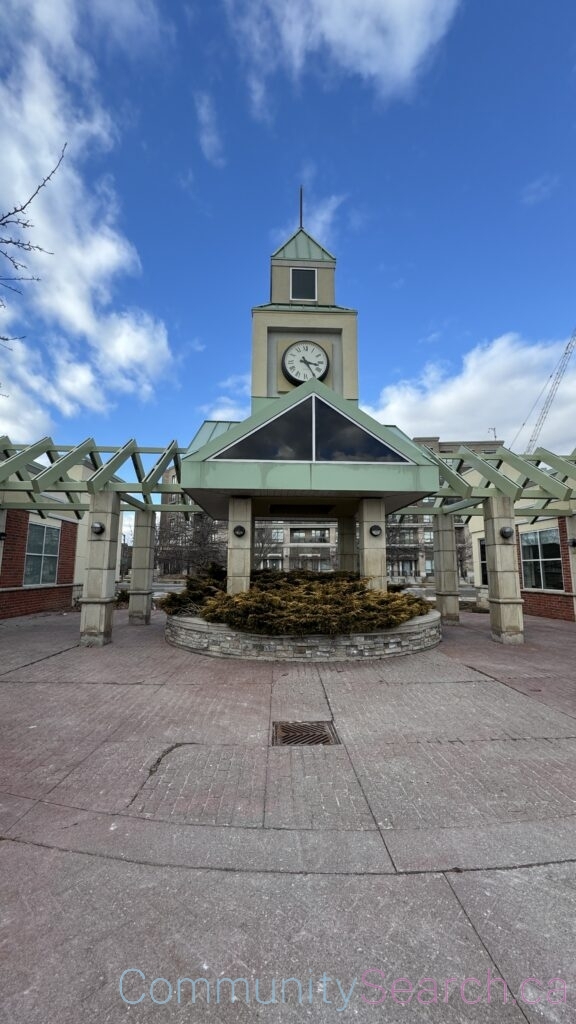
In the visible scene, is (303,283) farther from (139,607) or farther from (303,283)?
(139,607)

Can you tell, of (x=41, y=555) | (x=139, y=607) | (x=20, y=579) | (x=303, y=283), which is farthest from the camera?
(x=41, y=555)

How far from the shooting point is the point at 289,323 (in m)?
16.1

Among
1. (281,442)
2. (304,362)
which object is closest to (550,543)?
(304,362)

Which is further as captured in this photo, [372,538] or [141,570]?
[141,570]

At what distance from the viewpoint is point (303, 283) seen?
1703 centimetres

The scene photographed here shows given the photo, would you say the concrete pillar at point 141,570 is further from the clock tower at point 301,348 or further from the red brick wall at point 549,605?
the red brick wall at point 549,605

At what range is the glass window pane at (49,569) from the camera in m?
18.0

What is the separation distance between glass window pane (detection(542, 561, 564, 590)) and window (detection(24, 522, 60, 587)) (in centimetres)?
2025

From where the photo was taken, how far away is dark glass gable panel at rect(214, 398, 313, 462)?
1008cm

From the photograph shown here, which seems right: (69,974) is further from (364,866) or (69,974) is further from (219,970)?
→ (364,866)

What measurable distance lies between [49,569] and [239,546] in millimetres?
12004

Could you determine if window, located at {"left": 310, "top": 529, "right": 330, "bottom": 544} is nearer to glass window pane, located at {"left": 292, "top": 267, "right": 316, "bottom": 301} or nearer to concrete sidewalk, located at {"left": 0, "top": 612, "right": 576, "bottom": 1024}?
glass window pane, located at {"left": 292, "top": 267, "right": 316, "bottom": 301}

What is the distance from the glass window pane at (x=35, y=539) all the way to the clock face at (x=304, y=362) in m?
11.4

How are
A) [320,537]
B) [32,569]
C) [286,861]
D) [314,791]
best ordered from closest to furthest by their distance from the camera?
1. [286,861]
2. [314,791]
3. [32,569]
4. [320,537]
